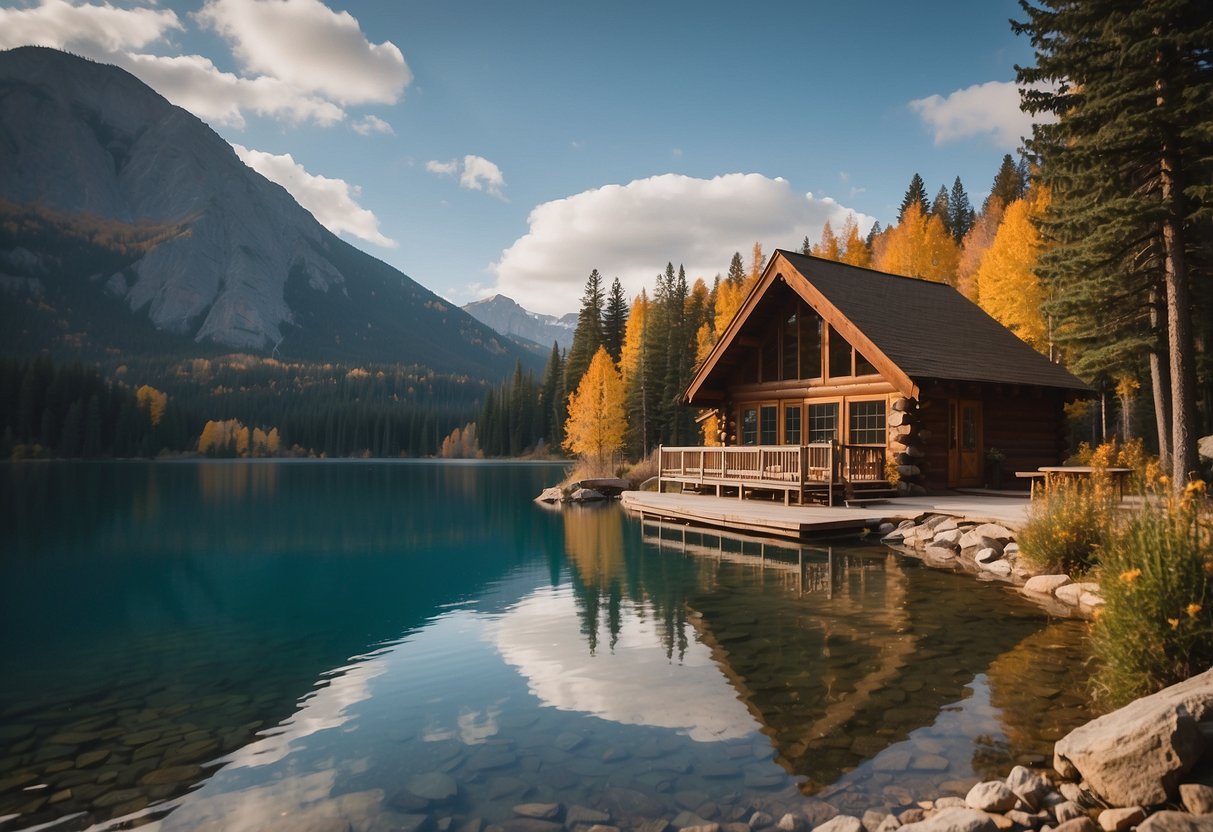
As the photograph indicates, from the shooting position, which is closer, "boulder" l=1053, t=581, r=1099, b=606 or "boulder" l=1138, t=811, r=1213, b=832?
"boulder" l=1138, t=811, r=1213, b=832

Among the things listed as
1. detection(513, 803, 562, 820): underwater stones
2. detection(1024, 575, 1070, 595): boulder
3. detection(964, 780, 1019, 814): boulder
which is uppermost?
detection(1024, 575, 1070, 595): boulder

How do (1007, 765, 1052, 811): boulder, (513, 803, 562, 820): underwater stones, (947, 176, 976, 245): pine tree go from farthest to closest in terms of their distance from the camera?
(947, 176, 976, 245): pine tree → (513, 803, 562, 820): underwater stones → (1007, 765, 1052, 811): boulder

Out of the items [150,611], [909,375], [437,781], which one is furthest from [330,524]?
[437,781]

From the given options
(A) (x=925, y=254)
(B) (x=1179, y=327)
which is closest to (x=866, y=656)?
(B) (x=1179, y=327)

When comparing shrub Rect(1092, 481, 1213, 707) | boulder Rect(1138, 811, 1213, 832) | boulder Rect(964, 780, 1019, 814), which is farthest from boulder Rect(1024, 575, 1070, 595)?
boulder Rect(1138, 811, 1213, 832)

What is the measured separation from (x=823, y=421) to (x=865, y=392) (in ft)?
5.87

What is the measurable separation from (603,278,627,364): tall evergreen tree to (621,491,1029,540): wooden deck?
47.0 m

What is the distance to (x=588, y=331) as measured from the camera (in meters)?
65.9

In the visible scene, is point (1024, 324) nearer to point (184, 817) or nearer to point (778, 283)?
point (778, 283)

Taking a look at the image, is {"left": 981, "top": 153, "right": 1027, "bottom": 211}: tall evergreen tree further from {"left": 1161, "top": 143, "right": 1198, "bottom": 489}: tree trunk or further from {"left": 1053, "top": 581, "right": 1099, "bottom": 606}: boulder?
{"left": 1053, "top": 581, "right": 1099, "bottom": 606}: boulder

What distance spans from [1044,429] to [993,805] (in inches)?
813

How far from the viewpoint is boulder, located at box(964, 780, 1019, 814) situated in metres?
4.10

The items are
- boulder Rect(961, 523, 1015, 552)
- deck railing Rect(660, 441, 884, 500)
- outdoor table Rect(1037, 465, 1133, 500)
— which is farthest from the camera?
deck railing Rect(660, 441, 884, 500)

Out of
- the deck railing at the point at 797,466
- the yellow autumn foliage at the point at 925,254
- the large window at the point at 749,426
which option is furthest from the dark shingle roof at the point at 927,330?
the yellow autumn foliage at the point at 925,254
